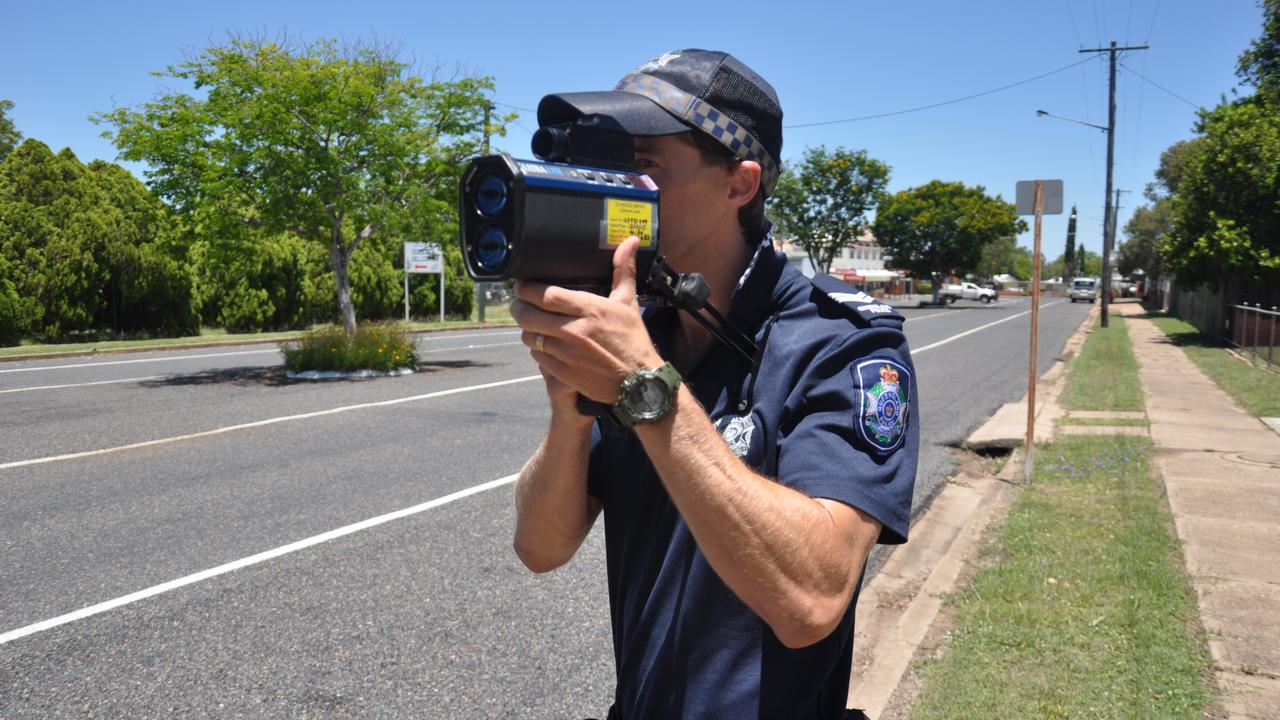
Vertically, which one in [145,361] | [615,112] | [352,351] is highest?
[615,112]

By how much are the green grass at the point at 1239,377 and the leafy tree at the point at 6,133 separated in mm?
49476

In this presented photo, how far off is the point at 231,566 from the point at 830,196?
4480 centimetres

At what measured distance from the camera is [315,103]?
1393cm

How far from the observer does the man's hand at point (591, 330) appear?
1129 millimetres

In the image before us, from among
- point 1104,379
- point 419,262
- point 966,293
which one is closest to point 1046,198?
point 1104,379

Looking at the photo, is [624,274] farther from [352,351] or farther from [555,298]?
[352,351]

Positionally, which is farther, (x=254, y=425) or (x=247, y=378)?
(x=247, y=378)

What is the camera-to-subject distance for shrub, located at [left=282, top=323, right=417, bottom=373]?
579 inches

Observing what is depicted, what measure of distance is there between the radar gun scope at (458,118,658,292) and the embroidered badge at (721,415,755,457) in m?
0.27

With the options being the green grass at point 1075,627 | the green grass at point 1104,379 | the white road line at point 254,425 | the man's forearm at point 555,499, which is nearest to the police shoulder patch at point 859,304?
the man's forearm at point 555,499

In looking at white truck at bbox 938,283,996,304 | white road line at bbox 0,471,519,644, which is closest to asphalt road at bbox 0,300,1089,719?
white road line at bbox 0,471,519,644

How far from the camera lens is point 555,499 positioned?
1.54 meters

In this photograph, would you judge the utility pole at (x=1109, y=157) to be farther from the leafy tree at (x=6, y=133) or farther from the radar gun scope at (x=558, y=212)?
the leafy tree at (x=6, y=133)

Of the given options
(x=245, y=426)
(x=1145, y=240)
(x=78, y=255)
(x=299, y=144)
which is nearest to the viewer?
(x=245, y=426)
